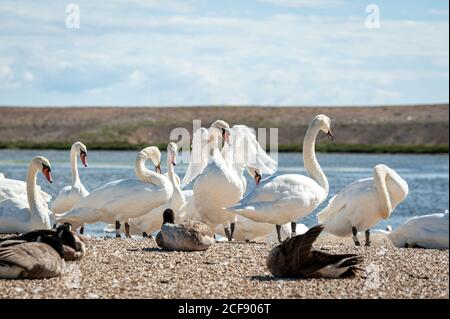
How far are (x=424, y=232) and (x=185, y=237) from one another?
3616mm

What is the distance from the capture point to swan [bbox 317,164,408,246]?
13672mm

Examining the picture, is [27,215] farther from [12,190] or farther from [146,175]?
[146,175]

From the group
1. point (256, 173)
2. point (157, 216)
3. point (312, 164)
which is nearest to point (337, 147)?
point (256, 173)

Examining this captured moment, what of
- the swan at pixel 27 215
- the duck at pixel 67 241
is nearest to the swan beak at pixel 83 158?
the swan at pixel 27 215

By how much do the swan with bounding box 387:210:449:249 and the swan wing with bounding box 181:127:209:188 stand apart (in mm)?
3624

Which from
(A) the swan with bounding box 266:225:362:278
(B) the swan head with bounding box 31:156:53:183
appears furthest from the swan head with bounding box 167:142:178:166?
(A) the swan with bounding box 266:225:362:278

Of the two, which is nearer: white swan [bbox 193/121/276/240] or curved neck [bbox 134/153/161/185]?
white swan [bbox 193/121/276/240]

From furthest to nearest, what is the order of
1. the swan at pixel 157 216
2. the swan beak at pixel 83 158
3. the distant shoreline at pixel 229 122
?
the distant shoreline at pixel 229 122
the swan beak at pixel 83 158
the swan at pixel 157 216

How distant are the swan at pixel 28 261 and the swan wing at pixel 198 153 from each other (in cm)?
629

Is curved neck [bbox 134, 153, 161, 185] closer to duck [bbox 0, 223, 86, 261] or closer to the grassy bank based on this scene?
duck [bbox 0, 223, 86, 261]

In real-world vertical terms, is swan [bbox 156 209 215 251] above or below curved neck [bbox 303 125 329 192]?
below

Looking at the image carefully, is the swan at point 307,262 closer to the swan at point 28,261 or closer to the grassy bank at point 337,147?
the swan at point 28,261

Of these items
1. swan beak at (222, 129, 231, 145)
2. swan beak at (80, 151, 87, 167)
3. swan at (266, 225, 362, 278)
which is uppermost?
swan beak at (222, 129, 231, 145)

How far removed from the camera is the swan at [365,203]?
13.7m
